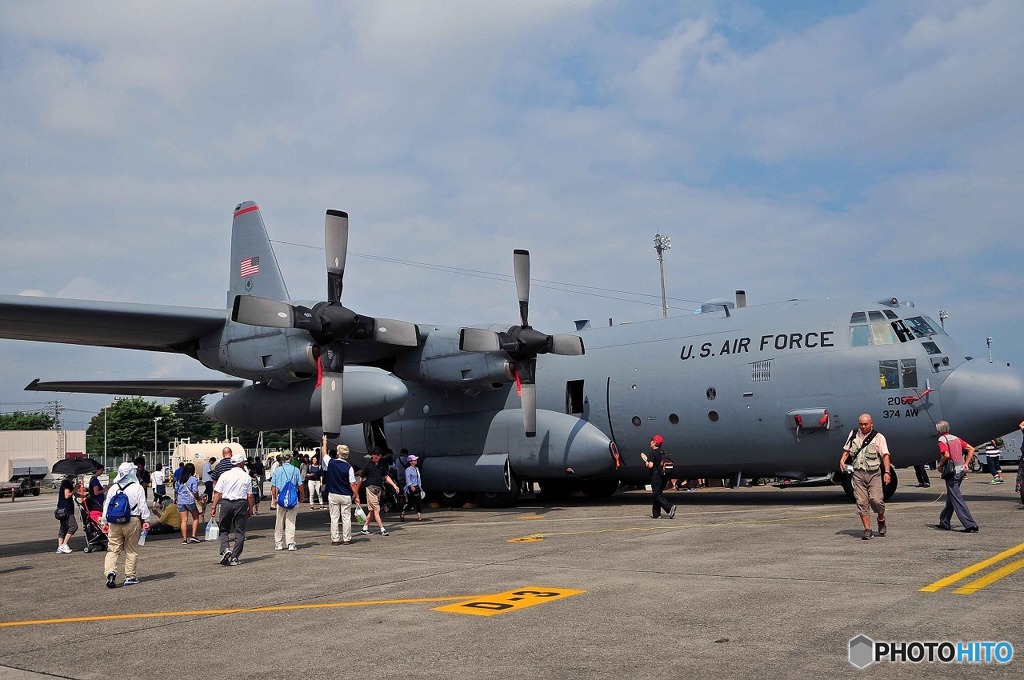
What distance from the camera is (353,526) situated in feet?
57.3

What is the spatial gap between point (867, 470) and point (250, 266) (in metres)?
14.0

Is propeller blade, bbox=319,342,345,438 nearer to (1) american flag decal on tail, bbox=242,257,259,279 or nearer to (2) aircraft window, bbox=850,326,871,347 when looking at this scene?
(1) american flag decal on tail, bbox=242,257,259,279

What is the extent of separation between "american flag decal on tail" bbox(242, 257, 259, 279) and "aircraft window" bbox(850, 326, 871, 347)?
42.4 ft

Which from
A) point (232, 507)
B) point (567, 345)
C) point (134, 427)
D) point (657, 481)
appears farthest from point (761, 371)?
point (134, 427)

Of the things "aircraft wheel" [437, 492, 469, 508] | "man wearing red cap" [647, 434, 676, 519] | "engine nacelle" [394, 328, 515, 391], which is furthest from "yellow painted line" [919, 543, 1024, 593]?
"aircraft wheel" [437, 492, 469, 508]

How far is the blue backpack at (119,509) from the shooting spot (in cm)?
995

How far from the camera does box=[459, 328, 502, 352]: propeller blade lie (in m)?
18.6

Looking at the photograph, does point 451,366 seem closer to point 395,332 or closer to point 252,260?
point 395,332

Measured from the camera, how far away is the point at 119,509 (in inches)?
392

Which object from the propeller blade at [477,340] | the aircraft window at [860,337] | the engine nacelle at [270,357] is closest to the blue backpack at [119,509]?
the engine nacelle at [270,357]

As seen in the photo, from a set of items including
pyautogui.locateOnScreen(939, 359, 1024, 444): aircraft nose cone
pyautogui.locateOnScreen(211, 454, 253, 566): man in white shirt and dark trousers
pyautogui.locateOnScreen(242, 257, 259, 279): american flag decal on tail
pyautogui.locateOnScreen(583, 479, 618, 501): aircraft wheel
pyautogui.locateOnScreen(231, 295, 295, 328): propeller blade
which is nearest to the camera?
pyautogui.locateOnScreen(211, 454, 253, 566): man in white shirt and dark trousers

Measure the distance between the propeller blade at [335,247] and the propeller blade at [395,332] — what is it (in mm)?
1213

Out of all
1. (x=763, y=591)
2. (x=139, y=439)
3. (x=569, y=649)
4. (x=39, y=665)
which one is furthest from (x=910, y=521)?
(x=139, y=439)

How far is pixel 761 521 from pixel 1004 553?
199 inches
